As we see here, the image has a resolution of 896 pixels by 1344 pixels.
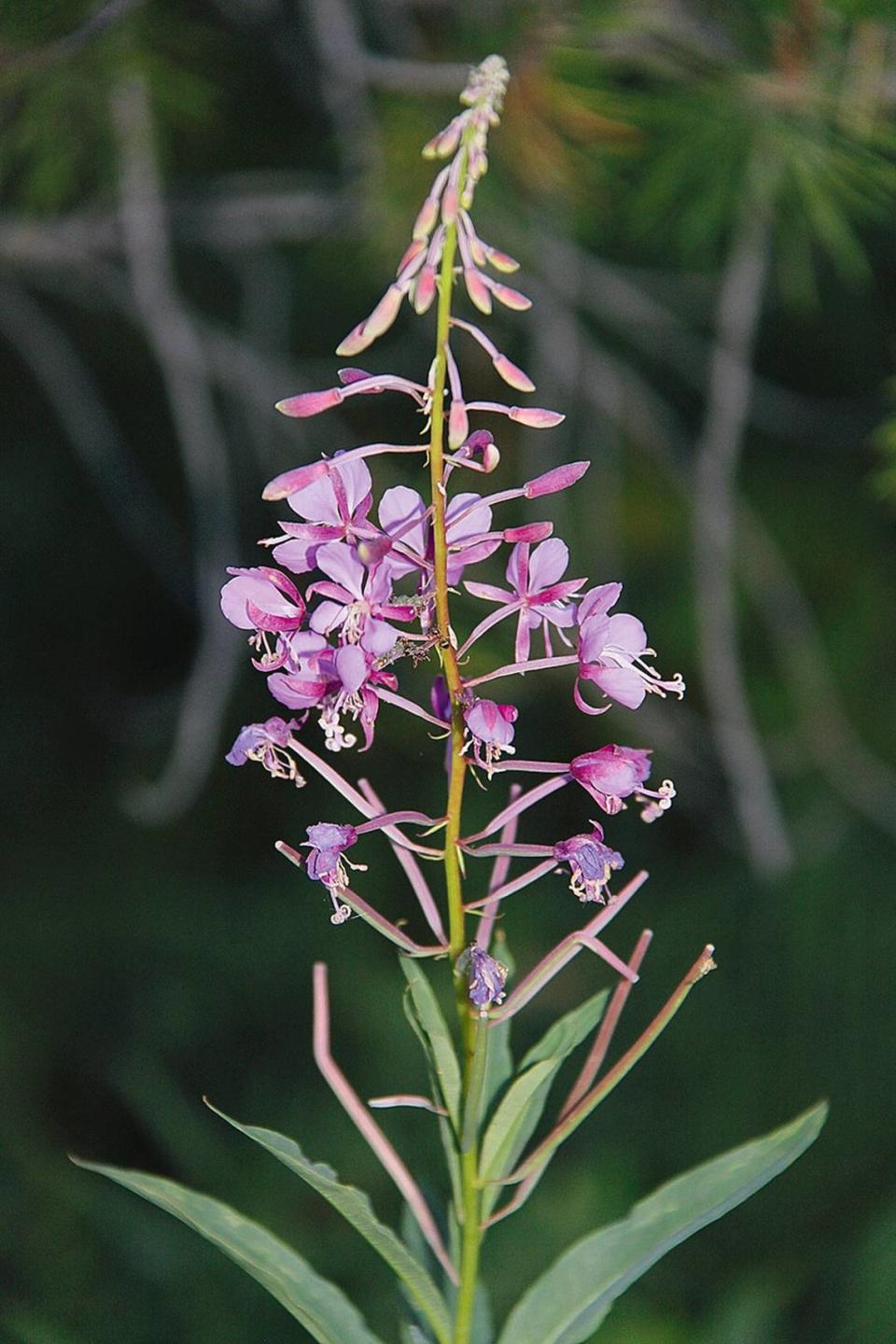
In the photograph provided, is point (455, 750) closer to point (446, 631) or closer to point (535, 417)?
point (446, 631)

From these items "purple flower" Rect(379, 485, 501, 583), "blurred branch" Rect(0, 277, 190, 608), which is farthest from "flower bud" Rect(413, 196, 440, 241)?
"blurred branch" Rect(0, 277, 190, 608)

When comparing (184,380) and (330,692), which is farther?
(184,380)

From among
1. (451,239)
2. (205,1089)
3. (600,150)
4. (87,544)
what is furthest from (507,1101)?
(87,544)

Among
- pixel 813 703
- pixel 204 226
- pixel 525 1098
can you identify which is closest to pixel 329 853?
pixel 525 1098

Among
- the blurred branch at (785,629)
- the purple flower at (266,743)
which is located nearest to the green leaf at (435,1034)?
the purple flower at (266,743)

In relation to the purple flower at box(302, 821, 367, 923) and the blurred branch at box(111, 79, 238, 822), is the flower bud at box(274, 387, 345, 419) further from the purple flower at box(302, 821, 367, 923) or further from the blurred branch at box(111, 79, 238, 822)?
the blurred branch at box(111, 79, 238, 822)

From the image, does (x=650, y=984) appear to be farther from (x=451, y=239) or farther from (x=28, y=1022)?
(x=451, y=239)
